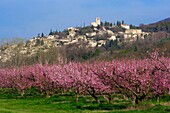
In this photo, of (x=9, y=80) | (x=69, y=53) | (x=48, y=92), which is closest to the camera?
(x=48, y=92)

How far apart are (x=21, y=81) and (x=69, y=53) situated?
60.1 m

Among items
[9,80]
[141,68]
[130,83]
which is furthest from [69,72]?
[9,80]

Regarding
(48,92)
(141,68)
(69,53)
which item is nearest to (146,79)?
(141,68)

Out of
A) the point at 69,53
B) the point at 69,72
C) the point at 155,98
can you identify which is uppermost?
the point at 69,53

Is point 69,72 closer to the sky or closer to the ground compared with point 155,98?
closer to the sky

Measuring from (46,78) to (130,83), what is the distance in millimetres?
15504

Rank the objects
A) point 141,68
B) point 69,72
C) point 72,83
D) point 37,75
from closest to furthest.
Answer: point 141,68, point 72,83, point 69,72, point 37,75

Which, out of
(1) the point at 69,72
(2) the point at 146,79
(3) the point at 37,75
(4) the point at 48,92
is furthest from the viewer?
(3) the point at 37,75

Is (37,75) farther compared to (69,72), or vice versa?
(37,75)

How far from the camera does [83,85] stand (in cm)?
2648

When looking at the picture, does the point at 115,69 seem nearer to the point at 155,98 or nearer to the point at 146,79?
the point at 146,79

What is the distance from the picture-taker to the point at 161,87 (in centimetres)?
2297

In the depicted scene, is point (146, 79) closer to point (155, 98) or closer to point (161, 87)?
point (161, 87)

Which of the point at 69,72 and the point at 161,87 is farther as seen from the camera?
the point at 69,72
